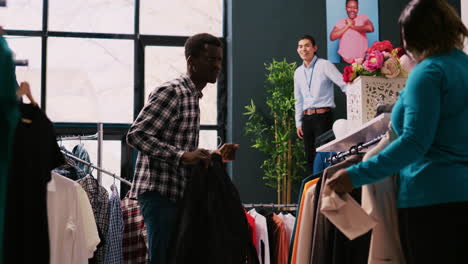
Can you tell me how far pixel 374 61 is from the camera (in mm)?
3369

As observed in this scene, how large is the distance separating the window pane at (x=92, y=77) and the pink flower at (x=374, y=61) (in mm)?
4724

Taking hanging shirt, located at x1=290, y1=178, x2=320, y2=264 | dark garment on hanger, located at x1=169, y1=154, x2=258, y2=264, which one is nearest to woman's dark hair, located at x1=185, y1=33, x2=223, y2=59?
dark garment on hanger, located at x1=169, y1=154, x2=258, y2=264

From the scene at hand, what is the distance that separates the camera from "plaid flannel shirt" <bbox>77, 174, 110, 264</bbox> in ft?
15.3

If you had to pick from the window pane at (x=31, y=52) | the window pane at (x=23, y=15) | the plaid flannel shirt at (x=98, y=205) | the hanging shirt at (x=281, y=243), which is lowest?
the hanging shirt at (x=281, y=243)

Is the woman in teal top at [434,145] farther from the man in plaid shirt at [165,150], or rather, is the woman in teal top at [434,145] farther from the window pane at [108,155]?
the window pane at [108,155]

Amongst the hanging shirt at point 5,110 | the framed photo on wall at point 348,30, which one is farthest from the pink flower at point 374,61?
the framed photo on wall at point 348,30

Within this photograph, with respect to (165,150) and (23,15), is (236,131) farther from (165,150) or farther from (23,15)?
(165,150)

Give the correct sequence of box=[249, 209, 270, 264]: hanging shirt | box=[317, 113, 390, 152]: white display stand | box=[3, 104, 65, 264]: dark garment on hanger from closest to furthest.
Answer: box=[3, 104, 65, 264]: dark garment on hanger, box=[317, 113, 390, 152]: white display stand, box=[249, 209, 270, 264]: hanging shirt

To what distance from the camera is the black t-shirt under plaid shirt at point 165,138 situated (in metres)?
2.61

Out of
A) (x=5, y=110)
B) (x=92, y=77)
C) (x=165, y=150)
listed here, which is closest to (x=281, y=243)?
(x=165, y=150)

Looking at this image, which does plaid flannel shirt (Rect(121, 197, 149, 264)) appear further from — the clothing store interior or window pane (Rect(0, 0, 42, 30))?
window pane (Rect(0, 0, 42, 30))

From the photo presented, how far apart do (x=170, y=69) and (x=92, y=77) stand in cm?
99

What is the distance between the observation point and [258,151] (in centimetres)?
717

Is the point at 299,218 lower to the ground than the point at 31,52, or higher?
lower
